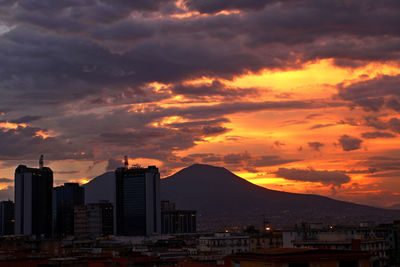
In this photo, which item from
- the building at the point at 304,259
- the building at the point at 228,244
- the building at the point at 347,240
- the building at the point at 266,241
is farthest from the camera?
the building at the point at 228,244

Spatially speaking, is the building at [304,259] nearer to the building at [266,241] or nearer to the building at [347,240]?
the building at [347,240]

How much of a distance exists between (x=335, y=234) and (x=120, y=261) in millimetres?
42633

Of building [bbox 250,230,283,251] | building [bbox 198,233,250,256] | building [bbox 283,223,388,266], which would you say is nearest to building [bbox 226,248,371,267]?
building [bbox 283,223,388,266]

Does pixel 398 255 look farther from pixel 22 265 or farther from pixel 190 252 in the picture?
pixel 22 265

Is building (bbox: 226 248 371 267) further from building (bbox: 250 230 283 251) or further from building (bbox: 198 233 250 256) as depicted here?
building (bbox: 198 233 250 256)

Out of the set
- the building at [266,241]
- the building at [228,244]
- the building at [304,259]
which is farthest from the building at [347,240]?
the building at [304,259]

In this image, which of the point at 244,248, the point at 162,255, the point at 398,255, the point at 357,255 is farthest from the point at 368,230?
the point at 357,255

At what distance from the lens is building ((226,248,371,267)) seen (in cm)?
4769

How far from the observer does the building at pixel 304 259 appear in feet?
156

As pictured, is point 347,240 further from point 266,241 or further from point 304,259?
point 304,259

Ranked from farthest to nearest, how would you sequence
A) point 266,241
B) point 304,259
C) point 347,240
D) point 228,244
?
point 228,244 < point 266,241 < point 347,240 < point 304,259

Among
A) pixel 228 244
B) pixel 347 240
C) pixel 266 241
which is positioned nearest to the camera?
pixel 347 240

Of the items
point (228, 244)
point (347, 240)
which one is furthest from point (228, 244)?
point (347, 240)

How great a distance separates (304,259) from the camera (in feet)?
158
